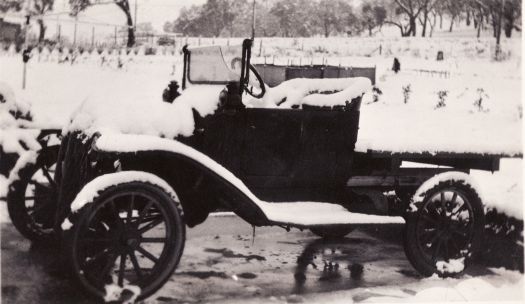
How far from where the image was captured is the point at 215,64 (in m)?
3.21

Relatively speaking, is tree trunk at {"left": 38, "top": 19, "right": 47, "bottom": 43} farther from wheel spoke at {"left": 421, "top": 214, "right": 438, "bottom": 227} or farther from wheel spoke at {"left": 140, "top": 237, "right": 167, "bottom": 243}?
wheel spoke at {"left": 421, "top": 214, "right": 438, "bottom": 227}

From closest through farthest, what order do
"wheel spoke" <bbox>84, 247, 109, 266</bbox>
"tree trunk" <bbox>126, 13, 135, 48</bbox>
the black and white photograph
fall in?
1. "wheel spoke" <bbox>84, 247, 109, 266</bbox>
2. the black and white photograph
3. "tree trunk" <bbox>126, 13, 135, 48</bbox>

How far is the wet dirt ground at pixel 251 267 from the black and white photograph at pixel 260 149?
16 mm

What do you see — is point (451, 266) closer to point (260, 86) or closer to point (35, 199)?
point (260, 86)

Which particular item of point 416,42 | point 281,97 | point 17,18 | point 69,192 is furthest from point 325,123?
point 17,18

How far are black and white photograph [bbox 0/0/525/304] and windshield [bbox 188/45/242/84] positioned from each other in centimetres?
1

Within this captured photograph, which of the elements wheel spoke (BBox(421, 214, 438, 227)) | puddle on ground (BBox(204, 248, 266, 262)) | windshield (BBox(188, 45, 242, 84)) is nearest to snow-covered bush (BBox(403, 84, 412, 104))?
wheel spoke (BBox(421, 214, 438, 227))

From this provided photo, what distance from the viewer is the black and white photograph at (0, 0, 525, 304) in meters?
2.67

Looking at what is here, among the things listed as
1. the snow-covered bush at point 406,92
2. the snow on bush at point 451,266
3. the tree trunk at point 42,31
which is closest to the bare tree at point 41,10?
the tree trunk at point 42,31

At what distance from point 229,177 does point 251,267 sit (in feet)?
2.51

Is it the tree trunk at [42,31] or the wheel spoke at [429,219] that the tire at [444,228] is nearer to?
the wheel spoke at [429,219]

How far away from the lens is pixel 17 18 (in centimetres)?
289

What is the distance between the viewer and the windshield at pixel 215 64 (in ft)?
10.2

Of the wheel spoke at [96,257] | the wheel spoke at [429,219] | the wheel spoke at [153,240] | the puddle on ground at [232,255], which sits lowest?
the puddle on ground at [232,255]
